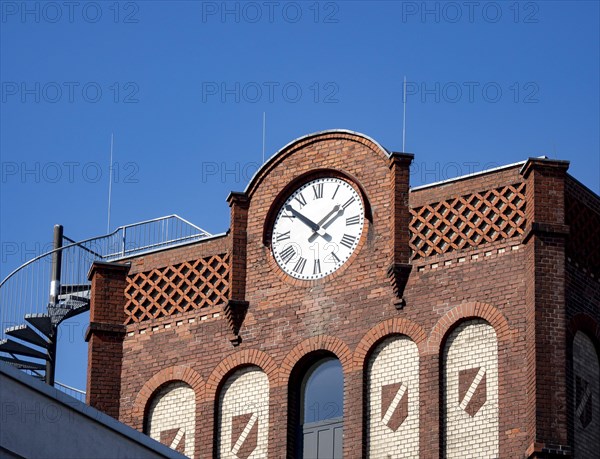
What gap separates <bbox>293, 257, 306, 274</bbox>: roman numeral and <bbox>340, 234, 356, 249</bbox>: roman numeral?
3.20 ft

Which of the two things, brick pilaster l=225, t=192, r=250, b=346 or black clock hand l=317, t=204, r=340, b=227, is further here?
brick pilaster l=225, t=192, r=250, b=346

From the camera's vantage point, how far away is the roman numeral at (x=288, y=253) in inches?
1638

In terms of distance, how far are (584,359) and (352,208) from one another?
19.2 ft

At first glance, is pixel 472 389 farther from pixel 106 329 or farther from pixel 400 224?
pixel 106 329

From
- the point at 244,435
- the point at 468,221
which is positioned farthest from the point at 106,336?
the point at 468,221

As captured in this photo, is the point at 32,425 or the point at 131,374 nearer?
the point at 32,425

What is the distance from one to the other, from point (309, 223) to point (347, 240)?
3.29 ft

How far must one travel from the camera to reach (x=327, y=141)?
41.9 meters

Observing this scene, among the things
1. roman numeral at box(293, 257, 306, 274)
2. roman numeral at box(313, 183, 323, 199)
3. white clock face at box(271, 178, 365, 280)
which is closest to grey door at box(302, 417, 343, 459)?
white clock face at box(271, 178, 365, 280)

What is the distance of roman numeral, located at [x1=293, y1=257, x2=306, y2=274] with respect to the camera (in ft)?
136

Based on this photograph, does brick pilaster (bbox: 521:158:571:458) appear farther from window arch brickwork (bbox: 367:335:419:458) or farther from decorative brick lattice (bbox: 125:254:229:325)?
decorative brick lattice (bbox: 125:254:229:325)

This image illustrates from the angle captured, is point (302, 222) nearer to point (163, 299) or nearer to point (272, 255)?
point (272, 255)

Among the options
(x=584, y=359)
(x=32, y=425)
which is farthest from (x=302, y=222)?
(x=32, y=425)

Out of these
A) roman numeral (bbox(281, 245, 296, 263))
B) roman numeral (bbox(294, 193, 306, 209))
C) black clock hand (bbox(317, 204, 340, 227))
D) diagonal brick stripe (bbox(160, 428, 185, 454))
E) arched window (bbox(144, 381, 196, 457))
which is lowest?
diagonal brick stripe (bbox(160, 428, 185, 454))
